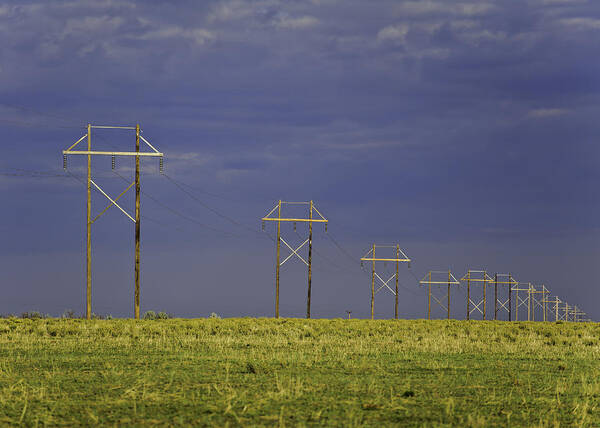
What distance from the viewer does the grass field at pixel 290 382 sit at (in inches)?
495

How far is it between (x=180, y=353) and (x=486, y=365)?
378 inches

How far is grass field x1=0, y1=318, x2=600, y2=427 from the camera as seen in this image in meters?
12.6

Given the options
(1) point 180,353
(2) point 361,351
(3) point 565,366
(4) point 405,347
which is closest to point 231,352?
(1) point 180,353

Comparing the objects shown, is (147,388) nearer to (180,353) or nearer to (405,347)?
(180,353)

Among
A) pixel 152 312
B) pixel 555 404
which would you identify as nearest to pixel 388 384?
pixel 555 404

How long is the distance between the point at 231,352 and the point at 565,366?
34.5 feet

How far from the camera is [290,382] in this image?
1542 cm

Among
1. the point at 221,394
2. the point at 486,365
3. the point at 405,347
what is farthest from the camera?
the point at 405,347

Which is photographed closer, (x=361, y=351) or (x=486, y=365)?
(x=486, y=365)

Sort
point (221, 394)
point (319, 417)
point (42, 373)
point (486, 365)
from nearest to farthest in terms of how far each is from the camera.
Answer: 1. point (319, 417)
2. point (221, 394)
3. point (42, 373)
4. point (486, 365)

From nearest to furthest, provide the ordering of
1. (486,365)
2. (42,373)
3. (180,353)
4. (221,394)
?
(221,394)
(42,373)
(486,365)
(180,353)

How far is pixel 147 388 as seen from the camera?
15.2 m

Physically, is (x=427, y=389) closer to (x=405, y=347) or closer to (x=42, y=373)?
(x=42, y=373)

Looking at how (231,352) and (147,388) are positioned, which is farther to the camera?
(231,352)
